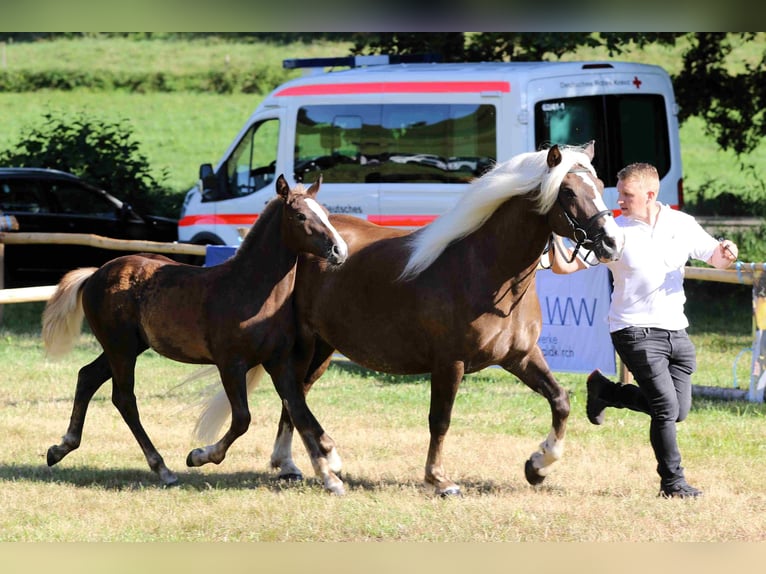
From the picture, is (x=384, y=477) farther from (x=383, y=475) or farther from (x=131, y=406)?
(x=131, y=406)

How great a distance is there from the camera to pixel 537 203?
636 centimetres

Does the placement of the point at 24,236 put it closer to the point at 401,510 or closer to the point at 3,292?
the point at 3,292

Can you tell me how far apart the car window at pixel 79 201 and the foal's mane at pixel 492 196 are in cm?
1099

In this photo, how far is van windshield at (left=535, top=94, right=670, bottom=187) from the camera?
13.1 metres

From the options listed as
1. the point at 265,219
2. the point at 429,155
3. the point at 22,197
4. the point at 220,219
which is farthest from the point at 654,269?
the point at 22,197

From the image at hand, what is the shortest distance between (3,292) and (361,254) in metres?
3.56

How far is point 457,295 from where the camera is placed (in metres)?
6.59

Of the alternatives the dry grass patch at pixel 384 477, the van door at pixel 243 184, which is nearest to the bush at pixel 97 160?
the van door at pixel 243 184

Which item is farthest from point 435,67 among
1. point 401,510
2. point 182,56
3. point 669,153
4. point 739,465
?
point 182,56

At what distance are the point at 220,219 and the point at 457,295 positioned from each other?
8.59 m

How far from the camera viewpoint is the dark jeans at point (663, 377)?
21.1ft

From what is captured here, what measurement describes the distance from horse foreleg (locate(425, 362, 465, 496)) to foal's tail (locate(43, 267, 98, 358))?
230 centimetres

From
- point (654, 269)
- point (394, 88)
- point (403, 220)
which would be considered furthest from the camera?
point (394, 88)

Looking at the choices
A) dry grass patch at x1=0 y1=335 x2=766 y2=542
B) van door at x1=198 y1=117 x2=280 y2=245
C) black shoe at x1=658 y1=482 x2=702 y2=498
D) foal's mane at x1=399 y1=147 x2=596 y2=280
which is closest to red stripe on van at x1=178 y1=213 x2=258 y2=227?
van door at x1=198 y1=117 x2=280 y2=245
